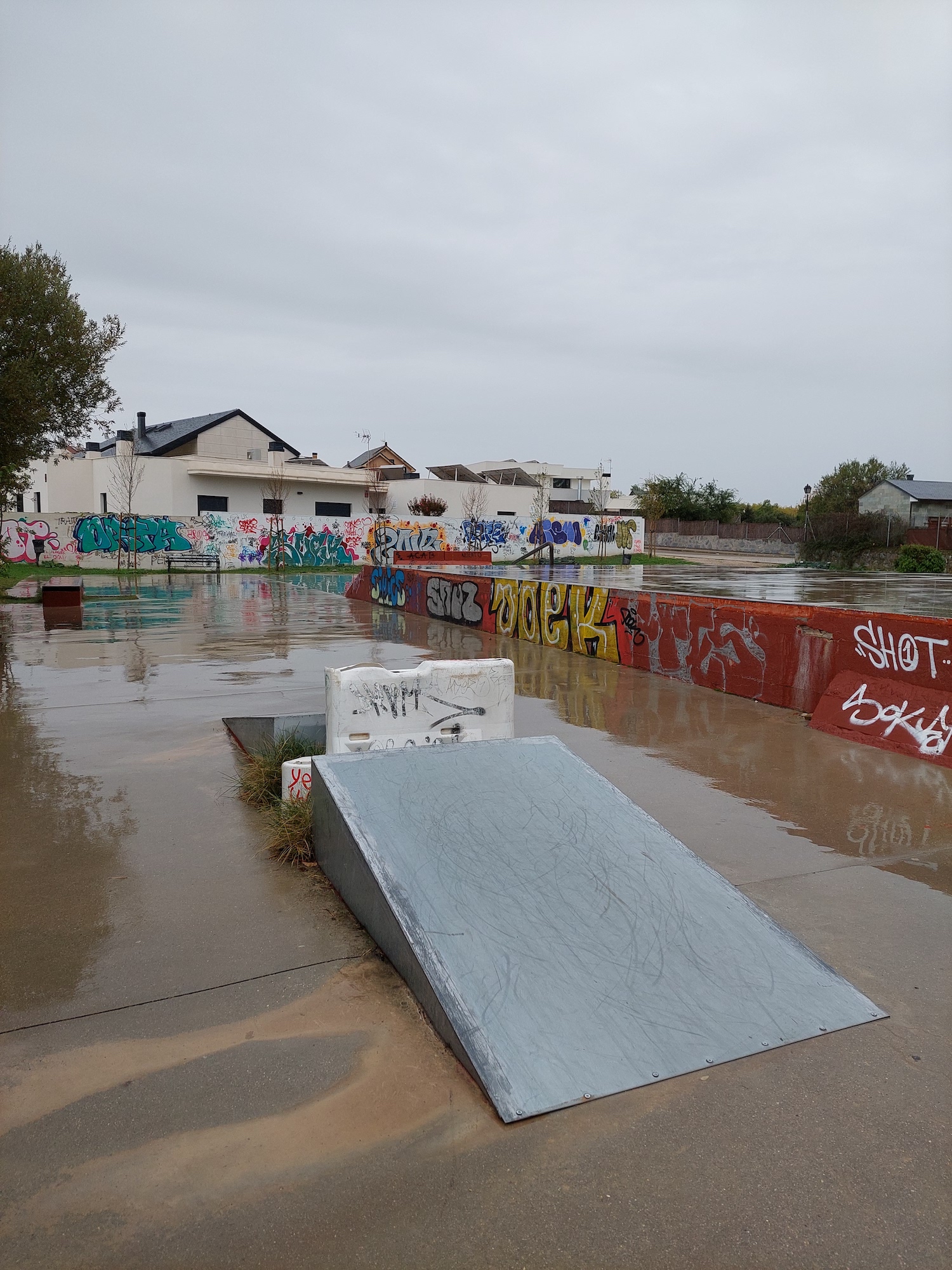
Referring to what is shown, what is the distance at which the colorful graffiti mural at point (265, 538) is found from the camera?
116 feet

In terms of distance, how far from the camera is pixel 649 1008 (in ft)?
10.2

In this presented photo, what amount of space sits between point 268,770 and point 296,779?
603 mm

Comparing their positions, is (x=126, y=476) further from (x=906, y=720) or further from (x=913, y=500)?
(x=913, y=500)

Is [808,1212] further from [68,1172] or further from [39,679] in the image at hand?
[39,679]

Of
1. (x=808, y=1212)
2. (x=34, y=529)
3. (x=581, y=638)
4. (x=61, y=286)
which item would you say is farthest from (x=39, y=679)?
(x=34, y=529)

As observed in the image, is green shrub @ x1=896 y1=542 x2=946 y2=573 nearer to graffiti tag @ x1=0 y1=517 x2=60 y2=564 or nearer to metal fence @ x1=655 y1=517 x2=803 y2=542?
metal fence @ x1=655 y1=517 x2=803 y2=542

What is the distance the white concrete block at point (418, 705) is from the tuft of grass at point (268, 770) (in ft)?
1.87

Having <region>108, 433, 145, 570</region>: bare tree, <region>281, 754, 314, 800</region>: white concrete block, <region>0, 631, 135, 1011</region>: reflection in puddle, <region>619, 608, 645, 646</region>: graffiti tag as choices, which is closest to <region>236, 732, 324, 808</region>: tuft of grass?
<region>281, 754, 314, 800</region>: white concrete block

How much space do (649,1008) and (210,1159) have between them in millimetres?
1533

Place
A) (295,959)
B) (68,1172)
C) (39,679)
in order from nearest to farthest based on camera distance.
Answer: (68,1172)
(295,959)
(39,679)

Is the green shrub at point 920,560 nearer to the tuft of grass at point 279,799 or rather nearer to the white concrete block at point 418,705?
the white concrete block at point 418,705

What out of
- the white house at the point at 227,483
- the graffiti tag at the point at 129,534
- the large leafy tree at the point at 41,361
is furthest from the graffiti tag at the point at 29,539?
the large leafy tree at the point at 41,361

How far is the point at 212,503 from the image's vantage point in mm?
46219

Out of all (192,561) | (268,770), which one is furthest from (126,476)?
(268,770)
